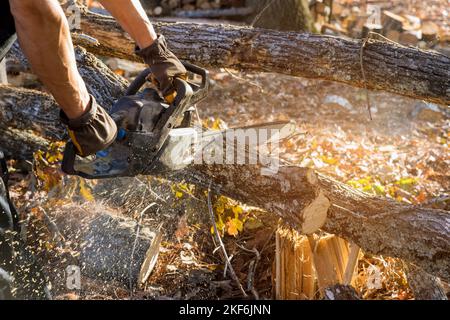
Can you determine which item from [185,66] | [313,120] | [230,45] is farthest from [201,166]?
[313,120]

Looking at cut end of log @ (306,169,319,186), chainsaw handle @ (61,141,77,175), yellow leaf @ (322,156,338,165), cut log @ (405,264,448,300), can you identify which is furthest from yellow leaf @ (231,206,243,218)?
yellow leaf @ (322,156,338,165)

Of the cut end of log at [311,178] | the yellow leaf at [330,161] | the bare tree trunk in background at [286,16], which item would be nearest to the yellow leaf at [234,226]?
the cut end of log at [311,178]

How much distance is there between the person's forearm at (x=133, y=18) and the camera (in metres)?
2.52

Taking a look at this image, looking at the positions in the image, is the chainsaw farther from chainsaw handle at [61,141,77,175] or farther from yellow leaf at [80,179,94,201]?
yellow leaf at [80,179,94,201]

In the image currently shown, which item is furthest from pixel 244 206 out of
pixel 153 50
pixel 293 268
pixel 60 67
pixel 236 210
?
pixel 60 67

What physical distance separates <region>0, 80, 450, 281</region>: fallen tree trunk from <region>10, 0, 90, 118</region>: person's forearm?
1122 millimetres

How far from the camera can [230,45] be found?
3719 millimetres

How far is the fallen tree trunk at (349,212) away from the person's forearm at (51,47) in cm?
112

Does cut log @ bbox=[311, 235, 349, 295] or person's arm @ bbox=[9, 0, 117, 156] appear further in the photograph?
cut log @ bbox=[311, 235, 349, 295]

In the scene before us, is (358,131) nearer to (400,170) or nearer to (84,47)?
(400,170)

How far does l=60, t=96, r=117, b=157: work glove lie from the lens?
2.11m

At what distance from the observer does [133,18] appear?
2.56 m

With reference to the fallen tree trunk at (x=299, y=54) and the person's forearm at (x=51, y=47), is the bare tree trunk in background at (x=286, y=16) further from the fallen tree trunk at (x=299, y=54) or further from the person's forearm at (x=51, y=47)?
the person's forearm at (x=51, y=47)

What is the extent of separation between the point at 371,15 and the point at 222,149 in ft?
18.2
